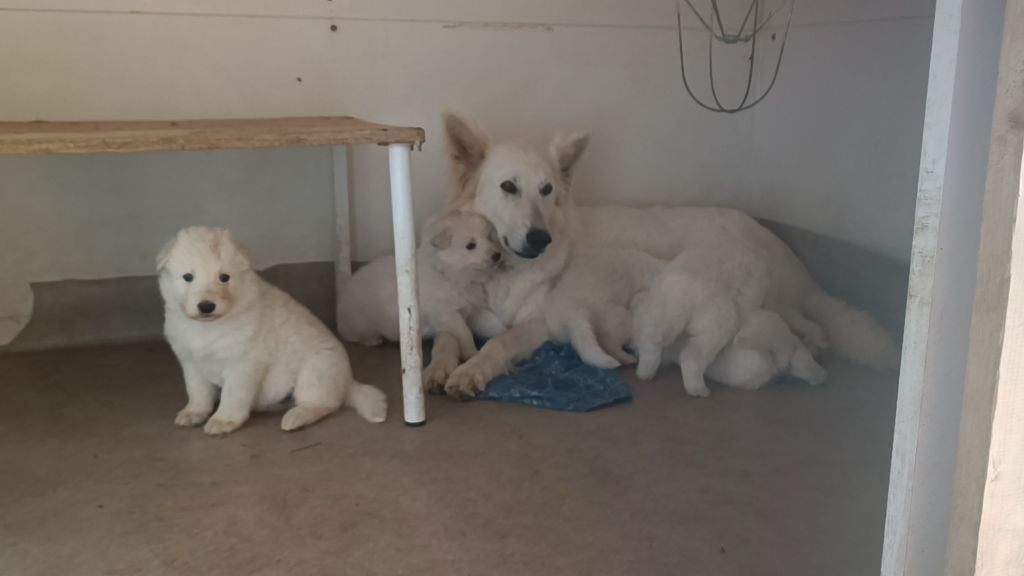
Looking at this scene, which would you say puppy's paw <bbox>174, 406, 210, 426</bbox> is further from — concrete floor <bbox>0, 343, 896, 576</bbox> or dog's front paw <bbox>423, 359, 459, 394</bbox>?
dog's front paw <bbox>423, 359, 459, 394</bbox>

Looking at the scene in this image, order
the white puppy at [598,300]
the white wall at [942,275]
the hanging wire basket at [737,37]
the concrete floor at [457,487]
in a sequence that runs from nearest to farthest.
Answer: the white wall at [942,275] → the concrete floor at [457,487] → the white puppy at [598,300] → the hanging wire basket at [737,37]

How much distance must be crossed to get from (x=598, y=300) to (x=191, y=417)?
1.32 meters

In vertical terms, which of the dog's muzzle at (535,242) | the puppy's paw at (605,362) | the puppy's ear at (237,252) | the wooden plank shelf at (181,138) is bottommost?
the puppy's paw at (605,362)

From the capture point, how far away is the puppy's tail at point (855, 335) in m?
2.73

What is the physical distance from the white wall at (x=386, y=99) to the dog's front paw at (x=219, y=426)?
1081mm

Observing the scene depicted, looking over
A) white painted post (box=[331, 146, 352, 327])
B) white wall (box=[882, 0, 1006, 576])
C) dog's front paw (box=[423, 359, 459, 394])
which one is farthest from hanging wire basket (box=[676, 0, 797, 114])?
white wall (box=[882, 0, 1006, 576])

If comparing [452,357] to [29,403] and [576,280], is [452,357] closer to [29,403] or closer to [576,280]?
[576,280]

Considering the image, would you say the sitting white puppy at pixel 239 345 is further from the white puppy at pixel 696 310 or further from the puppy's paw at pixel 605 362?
the white puppy at pixel 696 310

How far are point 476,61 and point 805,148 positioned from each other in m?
1.35

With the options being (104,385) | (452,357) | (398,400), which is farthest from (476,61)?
(104,385)

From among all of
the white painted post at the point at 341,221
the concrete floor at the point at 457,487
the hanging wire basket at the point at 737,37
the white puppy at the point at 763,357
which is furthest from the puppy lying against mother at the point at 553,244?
the hanging wire basket at the point at 737,37

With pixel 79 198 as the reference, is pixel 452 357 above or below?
below

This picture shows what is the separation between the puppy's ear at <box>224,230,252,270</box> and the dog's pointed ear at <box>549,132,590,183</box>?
1236mm

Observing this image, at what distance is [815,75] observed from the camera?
10.8 feet
